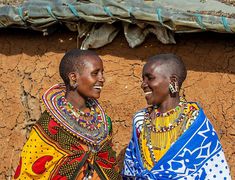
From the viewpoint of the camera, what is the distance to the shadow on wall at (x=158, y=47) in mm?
6211

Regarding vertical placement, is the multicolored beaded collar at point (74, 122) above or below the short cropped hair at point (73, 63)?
below

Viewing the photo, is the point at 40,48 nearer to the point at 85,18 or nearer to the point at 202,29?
the point at 85,18

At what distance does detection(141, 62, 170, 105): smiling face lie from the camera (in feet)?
17.3

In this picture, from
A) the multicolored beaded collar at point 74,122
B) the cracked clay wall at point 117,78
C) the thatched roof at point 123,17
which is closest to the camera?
the multicolored beaded collar at point 74,122

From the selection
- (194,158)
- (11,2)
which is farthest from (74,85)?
(11,2)

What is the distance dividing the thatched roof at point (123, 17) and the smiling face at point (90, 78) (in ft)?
3.16

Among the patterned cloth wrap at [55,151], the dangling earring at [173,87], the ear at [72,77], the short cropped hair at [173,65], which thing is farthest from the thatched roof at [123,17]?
the patterned cloth wrap at [55,151]

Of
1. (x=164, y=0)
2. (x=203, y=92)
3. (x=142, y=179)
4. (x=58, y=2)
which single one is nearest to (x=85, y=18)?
(x=58, y=2)

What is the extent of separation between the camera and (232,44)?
244 inches

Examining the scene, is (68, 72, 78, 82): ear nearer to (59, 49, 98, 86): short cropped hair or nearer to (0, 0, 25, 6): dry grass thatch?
(59, 49, 98, 86): short cropped hair

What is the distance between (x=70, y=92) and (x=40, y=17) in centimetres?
146

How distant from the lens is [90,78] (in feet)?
17.8

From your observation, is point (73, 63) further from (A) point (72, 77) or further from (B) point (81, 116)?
(B) point (81, 116)

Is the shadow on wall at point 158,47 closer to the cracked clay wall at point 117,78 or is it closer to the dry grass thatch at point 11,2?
the cracked clay wall at point 117,78
